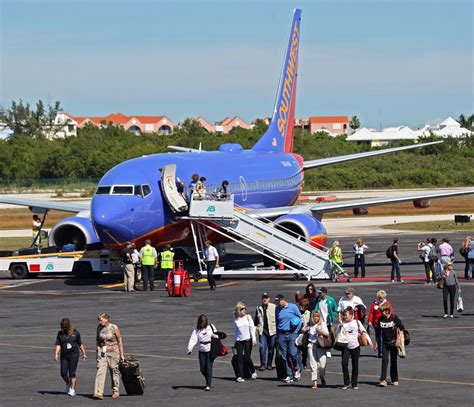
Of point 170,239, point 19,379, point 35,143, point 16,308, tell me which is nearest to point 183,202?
point 170,239

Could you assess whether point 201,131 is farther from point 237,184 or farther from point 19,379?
point 19,379

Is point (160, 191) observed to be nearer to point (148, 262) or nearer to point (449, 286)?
point (148, 262)

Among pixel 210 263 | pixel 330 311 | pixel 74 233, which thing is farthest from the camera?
pixel 74 233

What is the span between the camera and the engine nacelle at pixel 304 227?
158 feet

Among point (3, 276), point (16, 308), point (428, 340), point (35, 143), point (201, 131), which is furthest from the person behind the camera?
point (201, 131)

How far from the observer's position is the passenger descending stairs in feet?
148

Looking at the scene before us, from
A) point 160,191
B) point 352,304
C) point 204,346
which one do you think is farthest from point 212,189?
point 204,346

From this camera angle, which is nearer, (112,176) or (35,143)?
(112,176)

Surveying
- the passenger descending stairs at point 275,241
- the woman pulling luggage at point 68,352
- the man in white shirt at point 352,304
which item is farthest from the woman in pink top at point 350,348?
the passenger descending stairs at point 275,241

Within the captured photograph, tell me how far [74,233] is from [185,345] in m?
21.7

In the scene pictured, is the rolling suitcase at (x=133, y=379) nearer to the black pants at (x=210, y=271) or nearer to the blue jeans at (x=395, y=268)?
the black pants at (x=210, y=271)

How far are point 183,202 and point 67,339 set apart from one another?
20915mm

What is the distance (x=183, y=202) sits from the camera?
146 ft

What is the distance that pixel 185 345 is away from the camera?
29.5 meters
